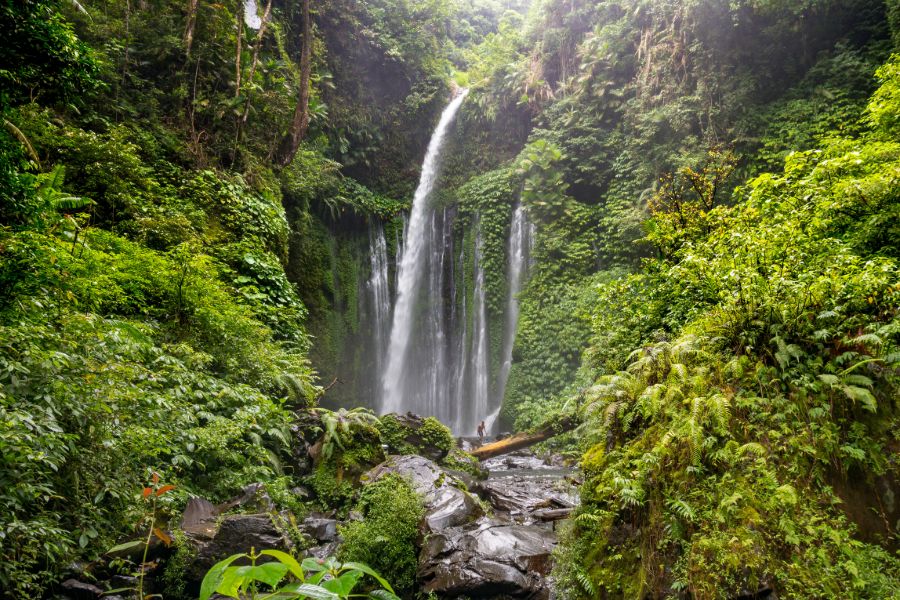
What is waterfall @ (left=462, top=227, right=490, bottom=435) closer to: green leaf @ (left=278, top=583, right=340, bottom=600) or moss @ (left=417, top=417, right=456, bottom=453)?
moss @ (left=417, top=417, right=456, bottom=453)

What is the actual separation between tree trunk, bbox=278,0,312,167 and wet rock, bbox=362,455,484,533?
9.93 meters

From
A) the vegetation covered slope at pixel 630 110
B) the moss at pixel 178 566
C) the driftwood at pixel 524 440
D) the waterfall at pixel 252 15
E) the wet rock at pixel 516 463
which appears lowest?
the wet rock at pixel 516 463

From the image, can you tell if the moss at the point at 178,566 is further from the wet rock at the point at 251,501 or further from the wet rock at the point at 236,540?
the wet rock at the point at 251,501

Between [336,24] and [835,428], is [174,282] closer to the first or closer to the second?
[835,428]

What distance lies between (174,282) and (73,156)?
3.44 m

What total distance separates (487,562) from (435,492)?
5.33ft

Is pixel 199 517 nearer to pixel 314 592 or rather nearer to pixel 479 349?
pixel 314 592

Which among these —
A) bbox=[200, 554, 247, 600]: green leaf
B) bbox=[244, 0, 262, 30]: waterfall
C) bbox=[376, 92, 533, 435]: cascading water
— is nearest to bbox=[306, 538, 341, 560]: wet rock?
bbox=[200, 554, 247, 600]: green leaf

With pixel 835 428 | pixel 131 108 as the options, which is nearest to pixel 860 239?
pixel 835 428

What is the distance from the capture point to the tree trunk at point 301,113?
12789 mm

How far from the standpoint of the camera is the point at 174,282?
6848mm

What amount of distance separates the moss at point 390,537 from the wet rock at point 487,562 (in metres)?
0.19

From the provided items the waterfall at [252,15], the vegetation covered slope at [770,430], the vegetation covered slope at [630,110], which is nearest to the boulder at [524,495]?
the vegetation covered slope at [770,430]

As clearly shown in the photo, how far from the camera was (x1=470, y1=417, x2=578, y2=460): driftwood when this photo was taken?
38.5ft
